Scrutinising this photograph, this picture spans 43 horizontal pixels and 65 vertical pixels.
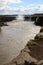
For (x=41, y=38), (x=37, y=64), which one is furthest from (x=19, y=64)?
(x=41, y=38)

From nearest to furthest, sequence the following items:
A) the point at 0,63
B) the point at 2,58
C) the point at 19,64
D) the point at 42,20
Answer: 1. the point at 19,64
2. the point at 0,63
3. the point at 2,58
4. the point at 42,20

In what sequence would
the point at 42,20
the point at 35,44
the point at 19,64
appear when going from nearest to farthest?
the point at 19,64
the point at 35,44
the point at 42,20

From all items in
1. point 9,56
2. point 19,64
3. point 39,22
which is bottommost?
point 39,22

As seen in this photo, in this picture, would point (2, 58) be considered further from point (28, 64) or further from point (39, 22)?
point (39, 22)

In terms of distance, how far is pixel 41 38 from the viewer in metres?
21.1

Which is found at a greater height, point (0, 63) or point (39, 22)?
point (0, 63)

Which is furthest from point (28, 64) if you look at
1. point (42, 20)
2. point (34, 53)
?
point (42, 20)

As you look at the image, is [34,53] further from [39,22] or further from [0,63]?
[39,22]

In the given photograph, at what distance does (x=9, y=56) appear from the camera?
56.9 feet

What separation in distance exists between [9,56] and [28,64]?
22.3 ft

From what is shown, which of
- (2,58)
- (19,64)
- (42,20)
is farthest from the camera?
(42,20)

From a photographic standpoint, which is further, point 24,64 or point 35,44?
point 35,44

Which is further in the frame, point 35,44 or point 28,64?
point 35,44

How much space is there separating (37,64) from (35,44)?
7.78 m
